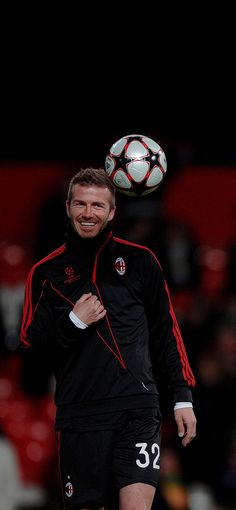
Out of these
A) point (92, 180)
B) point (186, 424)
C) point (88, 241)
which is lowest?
point (186, 424)

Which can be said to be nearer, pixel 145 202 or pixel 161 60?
pixel 145 202

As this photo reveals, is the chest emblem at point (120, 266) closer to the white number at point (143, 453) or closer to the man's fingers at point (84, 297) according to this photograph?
the man's fingers at point (84, 297)

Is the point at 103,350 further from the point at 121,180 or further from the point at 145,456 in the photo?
the point at 121,180

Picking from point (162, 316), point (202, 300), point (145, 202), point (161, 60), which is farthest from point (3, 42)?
point (162, 316)

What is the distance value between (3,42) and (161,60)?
193 centimetres

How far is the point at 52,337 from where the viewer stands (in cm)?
476

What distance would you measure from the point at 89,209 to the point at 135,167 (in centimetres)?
36

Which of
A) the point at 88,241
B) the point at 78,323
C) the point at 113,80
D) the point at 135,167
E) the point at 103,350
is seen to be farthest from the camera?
the point at 113,80

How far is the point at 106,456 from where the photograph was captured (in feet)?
15.5

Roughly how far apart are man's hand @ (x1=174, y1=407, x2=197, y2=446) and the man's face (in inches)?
34.0

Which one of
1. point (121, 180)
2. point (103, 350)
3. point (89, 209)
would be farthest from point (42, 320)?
point (121, 180)

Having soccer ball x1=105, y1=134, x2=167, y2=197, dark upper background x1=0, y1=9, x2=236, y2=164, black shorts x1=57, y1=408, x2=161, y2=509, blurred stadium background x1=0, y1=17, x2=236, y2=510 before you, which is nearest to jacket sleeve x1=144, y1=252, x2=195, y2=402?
black shorts x1=57, y1=408, x2=161, y2=509

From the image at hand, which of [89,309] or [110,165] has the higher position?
[110,165]

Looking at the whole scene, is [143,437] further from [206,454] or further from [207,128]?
[207,128]
